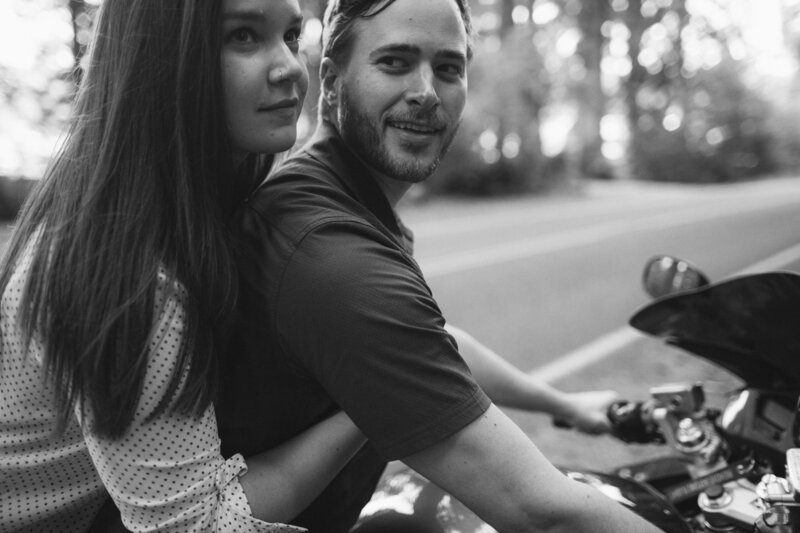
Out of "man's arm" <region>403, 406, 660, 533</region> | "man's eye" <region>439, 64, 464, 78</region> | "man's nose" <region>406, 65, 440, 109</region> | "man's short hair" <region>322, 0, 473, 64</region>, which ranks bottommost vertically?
"man's arm" <region>403, 406, 660, 533</region>

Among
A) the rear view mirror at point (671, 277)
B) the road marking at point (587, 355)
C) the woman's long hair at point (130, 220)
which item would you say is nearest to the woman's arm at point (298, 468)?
the woman's long hair at point (130, 220)

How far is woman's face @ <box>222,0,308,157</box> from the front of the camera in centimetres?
145

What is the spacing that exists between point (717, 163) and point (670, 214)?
66.6 feet

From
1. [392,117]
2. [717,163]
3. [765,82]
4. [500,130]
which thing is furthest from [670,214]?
[765,82]

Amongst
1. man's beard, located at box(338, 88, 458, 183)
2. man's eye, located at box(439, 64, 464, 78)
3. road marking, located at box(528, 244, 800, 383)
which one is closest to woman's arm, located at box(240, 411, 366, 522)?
man's beard, located at box(338, 88, 458, 183)

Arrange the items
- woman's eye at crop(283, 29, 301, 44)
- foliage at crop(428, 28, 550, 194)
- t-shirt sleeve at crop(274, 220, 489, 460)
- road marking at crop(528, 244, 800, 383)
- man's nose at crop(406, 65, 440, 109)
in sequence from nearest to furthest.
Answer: t-shirt sleeve at crop(274, 220, 489, 460) < woman's eye at crop(283, 29, 301, 44) < man's nose at crop(406, 65, 440, 109) < road marking at crop(528, 244, 800, 383) < foliage at crop(428, 28, 550, 194)

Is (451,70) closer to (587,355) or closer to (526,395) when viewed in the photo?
(526,395)

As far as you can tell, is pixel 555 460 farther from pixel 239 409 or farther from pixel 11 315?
pixel 11 315

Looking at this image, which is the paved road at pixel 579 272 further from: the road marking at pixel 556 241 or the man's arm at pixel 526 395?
the man's arm at pixel 526 395

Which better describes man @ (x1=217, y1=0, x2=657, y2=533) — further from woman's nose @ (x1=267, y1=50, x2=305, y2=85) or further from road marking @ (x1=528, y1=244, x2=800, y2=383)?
road marking @ (x1=528, y1=244, x2=800, y2=383)

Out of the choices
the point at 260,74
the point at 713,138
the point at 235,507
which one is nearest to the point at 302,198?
the point at 260,74

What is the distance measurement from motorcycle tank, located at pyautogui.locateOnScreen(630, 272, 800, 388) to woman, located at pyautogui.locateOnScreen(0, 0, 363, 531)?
30.8 inches

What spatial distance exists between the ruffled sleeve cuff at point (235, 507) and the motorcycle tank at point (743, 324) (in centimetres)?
94

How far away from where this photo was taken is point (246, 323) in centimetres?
139
